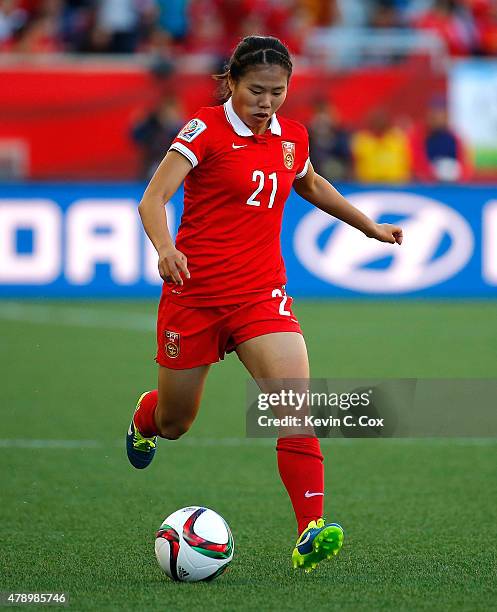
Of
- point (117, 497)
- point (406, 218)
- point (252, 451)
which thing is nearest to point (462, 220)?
point (406, 218)

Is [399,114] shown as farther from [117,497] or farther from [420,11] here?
[117,497]

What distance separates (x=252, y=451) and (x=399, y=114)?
474 inches

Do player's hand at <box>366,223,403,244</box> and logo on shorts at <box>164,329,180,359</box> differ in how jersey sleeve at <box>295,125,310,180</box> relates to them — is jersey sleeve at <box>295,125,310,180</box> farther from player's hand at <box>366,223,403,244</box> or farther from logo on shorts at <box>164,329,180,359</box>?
logo on shorts at <box>164,329,180,359</box>

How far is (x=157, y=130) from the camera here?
17.3m

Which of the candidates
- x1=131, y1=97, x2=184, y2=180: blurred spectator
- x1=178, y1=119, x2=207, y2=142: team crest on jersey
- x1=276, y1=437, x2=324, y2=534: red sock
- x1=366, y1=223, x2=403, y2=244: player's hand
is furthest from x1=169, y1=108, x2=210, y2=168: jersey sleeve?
x1=131, y1=97, x2=184, y2=180: blurred spectator

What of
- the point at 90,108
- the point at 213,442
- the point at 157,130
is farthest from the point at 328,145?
the point at 213,442

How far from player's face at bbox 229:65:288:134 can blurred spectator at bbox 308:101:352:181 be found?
464 inches

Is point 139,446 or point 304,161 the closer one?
point 304,161

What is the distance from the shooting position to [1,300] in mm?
15305

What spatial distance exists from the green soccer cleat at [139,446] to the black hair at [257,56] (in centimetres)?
179

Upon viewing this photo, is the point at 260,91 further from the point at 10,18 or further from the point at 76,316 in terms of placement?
the point at 10,18

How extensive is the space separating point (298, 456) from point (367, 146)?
509 inches
